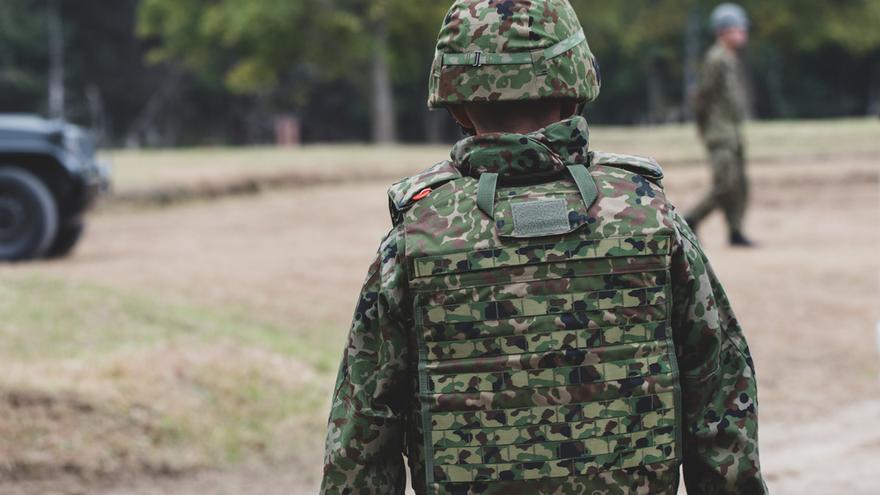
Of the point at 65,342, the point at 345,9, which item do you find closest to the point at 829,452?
the point at 65,342

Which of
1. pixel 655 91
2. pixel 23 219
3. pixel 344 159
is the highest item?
pixel 23 219

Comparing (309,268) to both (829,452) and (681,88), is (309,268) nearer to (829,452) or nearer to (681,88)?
(829,452)

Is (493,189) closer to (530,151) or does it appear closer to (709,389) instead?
(530,151)

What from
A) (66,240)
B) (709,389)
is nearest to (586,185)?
(709,389)

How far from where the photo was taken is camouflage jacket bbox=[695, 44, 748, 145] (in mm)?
11312

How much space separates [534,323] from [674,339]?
1.06ft

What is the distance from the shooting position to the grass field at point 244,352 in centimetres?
607

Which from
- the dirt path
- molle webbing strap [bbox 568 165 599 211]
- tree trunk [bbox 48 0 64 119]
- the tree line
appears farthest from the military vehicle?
tree trunk [bbox 48 0 64 119]

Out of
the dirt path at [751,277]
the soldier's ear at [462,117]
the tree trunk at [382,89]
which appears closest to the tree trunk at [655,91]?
the tree trunk at [382,89]

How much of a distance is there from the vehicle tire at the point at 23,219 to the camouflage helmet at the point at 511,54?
1026cm

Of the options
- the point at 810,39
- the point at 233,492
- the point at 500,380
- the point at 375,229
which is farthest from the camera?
the point at 810,39

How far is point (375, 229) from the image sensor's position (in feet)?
50.8

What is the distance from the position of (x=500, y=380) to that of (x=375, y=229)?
12976mm

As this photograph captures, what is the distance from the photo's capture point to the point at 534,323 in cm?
253
